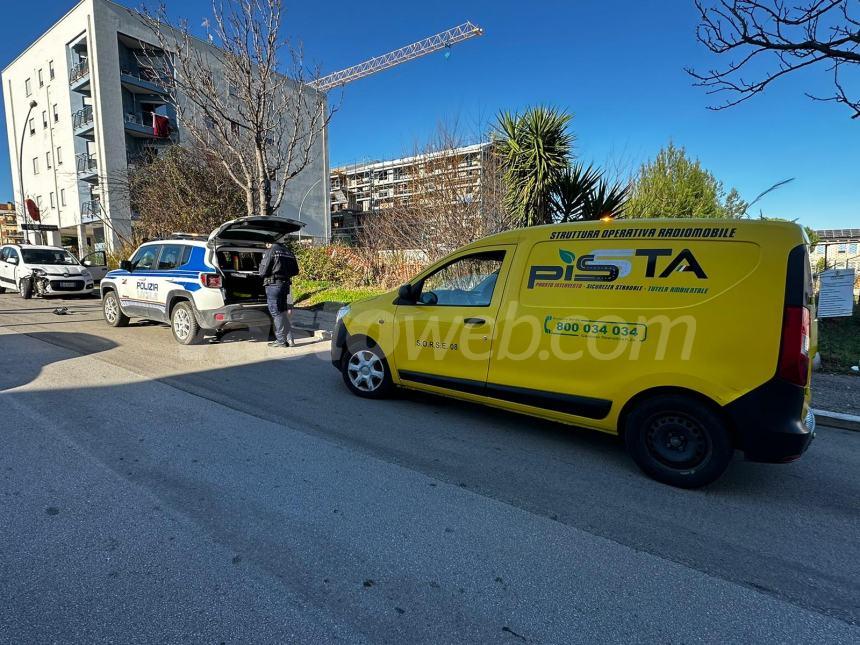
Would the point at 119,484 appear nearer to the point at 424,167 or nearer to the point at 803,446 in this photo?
the point at 803,446

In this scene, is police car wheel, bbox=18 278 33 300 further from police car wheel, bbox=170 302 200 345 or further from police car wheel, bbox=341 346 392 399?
police car wheel, bbox=341 346 392 399

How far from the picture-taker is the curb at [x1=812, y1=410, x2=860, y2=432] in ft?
15.1

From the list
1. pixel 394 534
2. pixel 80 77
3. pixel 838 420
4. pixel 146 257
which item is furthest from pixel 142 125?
pixel 838 420

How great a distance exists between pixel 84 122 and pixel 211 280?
3166 centimetres

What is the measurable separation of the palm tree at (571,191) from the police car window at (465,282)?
6339 mm

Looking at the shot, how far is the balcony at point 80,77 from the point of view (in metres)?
28.6

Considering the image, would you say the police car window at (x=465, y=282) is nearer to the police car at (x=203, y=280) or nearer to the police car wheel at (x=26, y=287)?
the police car at (x=203, y=280)

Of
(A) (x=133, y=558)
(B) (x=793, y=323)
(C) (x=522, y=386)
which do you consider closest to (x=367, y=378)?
(C) (x=522, y=386)

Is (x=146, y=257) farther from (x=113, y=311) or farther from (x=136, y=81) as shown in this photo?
(x=136, y=81)

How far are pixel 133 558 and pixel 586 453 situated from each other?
3305mm

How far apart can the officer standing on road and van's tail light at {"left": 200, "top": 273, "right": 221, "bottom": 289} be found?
0.70 m

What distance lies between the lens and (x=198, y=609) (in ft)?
6.80

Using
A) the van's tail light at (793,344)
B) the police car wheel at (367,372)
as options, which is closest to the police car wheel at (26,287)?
the police car wheel at (367,372)

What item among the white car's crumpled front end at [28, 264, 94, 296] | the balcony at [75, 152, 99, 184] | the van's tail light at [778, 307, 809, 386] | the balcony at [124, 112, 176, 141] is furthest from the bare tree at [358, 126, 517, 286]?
the balcony at [75, 152, 99, 184]
